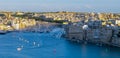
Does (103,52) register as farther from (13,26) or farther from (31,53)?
(13,26)

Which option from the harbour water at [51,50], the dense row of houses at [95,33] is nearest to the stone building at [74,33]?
the dense row of houses at [95,33]

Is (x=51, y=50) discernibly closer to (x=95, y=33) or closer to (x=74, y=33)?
(x=95, y=33)

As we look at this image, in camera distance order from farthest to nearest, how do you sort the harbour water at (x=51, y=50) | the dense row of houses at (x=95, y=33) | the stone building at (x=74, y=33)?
the stone building at (x=74, y=33), the dense row of houses at (x=95, y=33), the harbour water at (x=51, y=50)

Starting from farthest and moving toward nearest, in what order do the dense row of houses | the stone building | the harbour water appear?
the stone building → the dense row of houses → the harbour water

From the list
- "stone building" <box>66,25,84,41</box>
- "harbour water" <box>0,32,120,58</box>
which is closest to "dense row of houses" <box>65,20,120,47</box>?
"stone building" <box>66,25,84,41</box>

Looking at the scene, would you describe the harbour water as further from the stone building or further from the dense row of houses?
the stone building

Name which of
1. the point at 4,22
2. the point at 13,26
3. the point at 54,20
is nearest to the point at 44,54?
the point at 13,26

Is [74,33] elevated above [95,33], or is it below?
below

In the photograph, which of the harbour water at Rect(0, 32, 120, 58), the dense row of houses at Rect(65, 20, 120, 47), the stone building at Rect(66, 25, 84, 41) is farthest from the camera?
the stone building at Rect(66, 25, 84, 41)

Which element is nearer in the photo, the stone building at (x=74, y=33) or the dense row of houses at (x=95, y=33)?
the dense row of houses at (x=95, y=33)

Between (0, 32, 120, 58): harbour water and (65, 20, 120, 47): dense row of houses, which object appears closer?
(0, 32, 120, 58): harbour water

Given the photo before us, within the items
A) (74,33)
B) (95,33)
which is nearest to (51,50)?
(95,33)

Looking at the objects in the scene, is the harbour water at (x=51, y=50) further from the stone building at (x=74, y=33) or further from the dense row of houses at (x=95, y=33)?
the stone building at (x=74, y=33)

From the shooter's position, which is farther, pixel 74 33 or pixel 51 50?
pixel 74 33
